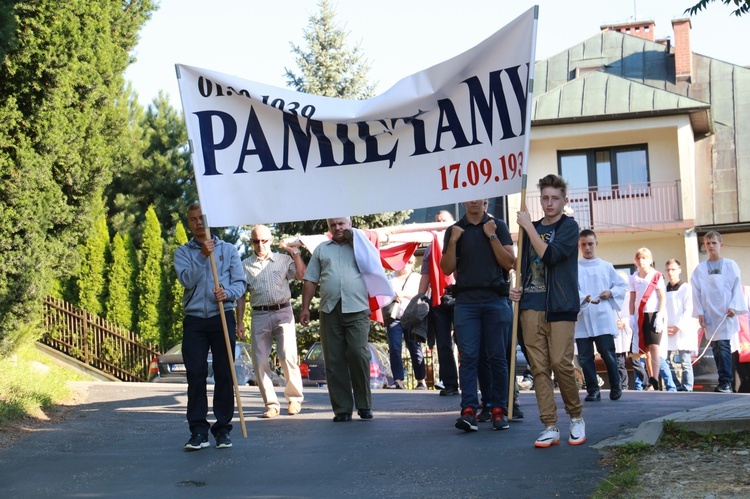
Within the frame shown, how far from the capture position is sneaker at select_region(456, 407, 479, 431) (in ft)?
30.5

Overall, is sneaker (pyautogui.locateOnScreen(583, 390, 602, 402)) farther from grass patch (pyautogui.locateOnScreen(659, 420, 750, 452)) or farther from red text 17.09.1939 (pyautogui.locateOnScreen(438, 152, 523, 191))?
grass patch (pyautogui.locateOnScreen(659, 420, 750, 452))

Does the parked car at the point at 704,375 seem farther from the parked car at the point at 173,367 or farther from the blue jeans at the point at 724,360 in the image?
the parked car at the point at 173,367

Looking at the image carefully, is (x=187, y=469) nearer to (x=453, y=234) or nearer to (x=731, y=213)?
(x=453, y=234)

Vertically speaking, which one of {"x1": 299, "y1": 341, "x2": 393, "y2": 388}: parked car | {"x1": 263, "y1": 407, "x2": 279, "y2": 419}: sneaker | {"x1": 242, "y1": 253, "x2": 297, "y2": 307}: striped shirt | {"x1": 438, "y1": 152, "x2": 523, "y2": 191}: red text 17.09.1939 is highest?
{"x1": 438, "y1": 152, "x2": 523, "y2": 191}: red text 17.09.1939

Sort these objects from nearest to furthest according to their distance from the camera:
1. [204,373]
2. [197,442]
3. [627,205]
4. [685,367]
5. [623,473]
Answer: [623,473] → [197,442] → [204,373] → [685,367] → [627,205]

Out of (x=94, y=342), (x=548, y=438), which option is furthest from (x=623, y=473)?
(x=94, y=342)

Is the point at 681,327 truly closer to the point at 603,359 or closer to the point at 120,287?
the point at 603,359

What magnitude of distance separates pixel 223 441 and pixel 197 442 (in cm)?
21

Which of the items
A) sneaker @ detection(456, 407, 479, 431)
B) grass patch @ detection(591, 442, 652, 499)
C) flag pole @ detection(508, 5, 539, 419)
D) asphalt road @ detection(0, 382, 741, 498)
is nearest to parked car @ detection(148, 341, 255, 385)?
asphalt road @ detection(0, 382, 741, 498)

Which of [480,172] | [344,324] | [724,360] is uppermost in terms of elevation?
[480,172]

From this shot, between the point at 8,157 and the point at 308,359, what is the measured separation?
30.9ft

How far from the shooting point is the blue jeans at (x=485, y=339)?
376 inches

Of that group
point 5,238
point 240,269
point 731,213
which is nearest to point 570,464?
point 240,269

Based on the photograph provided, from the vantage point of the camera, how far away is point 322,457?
8.45 m
